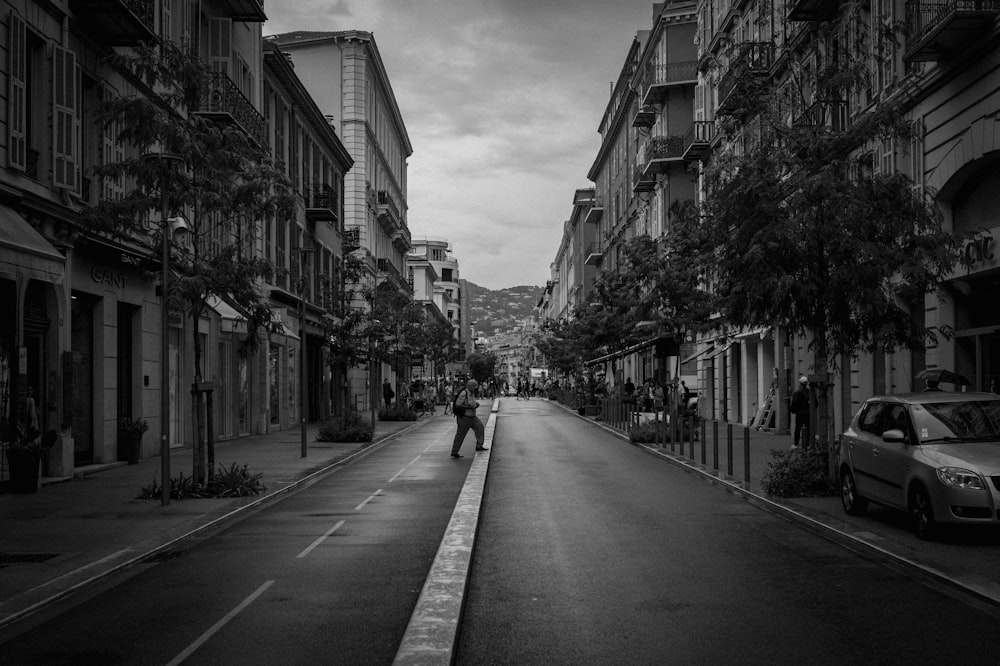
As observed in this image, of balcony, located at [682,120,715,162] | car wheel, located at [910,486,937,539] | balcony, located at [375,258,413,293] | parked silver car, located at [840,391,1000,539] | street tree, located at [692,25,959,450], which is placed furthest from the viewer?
balcony, located at [375,258,413,293]

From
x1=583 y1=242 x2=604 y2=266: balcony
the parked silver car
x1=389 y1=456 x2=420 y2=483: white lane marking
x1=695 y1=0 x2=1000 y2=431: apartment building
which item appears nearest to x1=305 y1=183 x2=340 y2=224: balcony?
x1=389 y1=456 x2=420 y2=483: white lane marking

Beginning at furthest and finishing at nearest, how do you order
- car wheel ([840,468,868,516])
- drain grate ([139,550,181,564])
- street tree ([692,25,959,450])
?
street tree ([692,25,959,450]) < car wheel ([840,468,868,516]) < drain grate ([139,550,181,564])

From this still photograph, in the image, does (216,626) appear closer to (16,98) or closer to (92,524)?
(92,524)

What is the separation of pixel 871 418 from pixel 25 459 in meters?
12.1

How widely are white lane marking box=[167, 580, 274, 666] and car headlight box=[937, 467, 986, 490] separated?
6.73 m

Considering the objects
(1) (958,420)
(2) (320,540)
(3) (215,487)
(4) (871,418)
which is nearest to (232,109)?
(3) (215,487)

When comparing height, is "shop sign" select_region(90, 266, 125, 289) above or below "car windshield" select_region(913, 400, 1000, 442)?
above

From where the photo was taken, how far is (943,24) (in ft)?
59.3

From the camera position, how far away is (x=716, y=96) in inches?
1715

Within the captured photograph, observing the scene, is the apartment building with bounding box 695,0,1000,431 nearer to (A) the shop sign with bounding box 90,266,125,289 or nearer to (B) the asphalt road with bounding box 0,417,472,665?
(B) the asphalt road with bounding box 0,417,472,665

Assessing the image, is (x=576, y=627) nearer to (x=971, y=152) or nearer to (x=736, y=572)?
(x=736, y=572)

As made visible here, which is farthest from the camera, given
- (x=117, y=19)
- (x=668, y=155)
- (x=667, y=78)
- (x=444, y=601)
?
(x=667, y=78)

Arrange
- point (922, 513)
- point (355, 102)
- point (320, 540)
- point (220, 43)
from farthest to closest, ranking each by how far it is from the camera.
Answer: point (355, 102), point (220, 43), point (320, 540), point (922, 513)

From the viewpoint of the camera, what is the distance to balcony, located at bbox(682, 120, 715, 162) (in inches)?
1740
